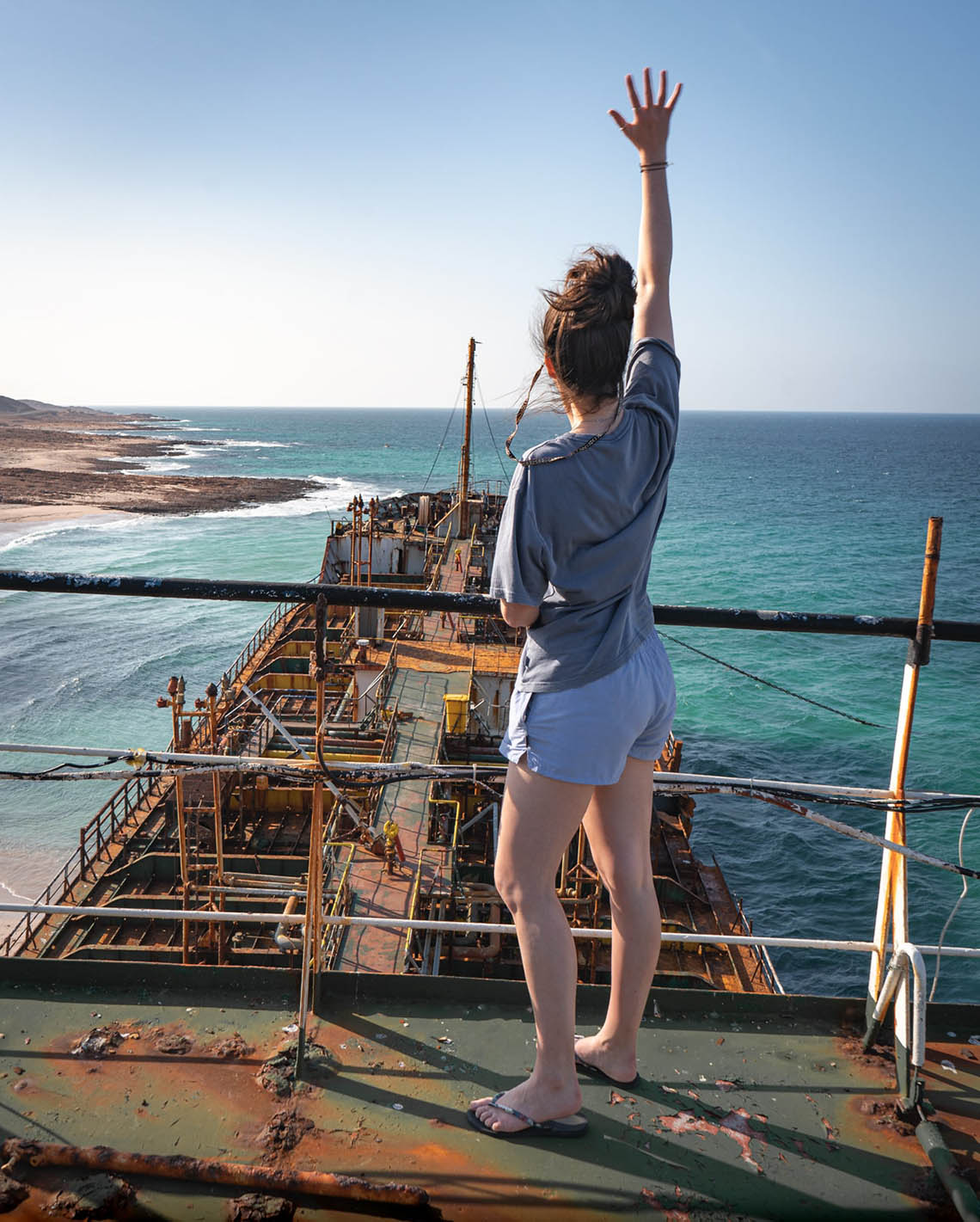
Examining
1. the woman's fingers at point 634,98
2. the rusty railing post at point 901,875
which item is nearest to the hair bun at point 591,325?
the woman's fingers at point 634,98

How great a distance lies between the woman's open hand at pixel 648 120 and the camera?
238cm

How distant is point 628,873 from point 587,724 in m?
0.51

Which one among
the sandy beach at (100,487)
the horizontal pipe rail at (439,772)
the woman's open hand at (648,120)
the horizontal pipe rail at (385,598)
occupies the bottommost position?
the sandy beach at (100,487)

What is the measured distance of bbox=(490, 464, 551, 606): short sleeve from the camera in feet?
6.69

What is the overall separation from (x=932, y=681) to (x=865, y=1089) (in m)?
38.3

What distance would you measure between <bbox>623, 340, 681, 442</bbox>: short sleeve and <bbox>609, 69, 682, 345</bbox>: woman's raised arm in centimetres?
5

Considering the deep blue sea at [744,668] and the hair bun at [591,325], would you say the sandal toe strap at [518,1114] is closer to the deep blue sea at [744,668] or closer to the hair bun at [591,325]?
the hair bun at [591,325]

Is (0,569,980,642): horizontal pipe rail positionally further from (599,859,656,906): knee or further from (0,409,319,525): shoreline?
(0,409,319,525): shoreline

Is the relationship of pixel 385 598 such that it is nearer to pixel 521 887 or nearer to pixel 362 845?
pixel 521 887

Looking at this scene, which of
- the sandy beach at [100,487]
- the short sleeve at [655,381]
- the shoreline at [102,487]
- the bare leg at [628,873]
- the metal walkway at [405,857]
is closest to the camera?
the short sleeve at [655,381]

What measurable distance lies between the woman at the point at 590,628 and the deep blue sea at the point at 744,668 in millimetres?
989

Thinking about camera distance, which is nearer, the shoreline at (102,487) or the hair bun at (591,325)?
Answer: the hair bun at (591,325)

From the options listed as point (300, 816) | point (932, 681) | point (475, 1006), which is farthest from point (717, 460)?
point (475, 1006)

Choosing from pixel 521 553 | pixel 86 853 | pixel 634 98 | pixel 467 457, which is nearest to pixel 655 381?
pixel 521 553
